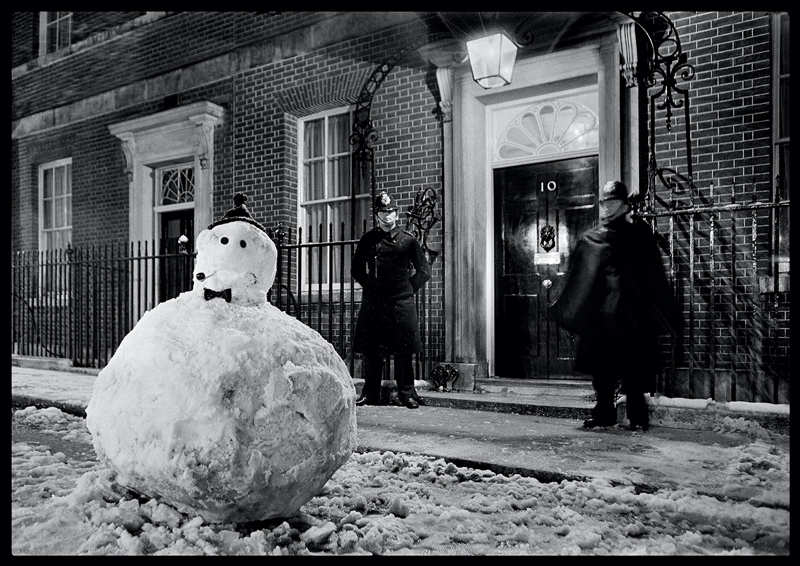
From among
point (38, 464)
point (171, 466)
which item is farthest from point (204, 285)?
point (38, 464)

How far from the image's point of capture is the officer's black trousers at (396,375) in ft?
18.2

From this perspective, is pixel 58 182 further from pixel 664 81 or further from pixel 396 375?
pixel 664 81

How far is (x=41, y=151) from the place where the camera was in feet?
33.5

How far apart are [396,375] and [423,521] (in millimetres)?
3048

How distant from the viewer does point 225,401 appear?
2098mm

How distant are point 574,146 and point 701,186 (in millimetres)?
1320

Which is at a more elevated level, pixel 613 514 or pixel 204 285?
pixel 204 285

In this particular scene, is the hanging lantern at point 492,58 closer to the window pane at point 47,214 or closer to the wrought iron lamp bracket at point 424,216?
the wrought iron lamp bracket at point 424,216

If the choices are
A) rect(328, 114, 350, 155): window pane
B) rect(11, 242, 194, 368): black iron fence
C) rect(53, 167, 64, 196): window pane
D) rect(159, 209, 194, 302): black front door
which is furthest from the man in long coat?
rect(53, 167, 64, 196): window pane

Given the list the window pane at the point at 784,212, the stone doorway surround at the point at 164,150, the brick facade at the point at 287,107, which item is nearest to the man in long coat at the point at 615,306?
the brick facade at the point at 287,107

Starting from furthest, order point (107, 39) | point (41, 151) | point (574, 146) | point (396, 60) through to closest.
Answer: point (41, 151)
point (107, 39)
point (396, 60)
point (574, 146)

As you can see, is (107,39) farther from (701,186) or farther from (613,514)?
(613,514)

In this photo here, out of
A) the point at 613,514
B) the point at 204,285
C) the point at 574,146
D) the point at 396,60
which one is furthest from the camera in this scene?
the point at 396,60

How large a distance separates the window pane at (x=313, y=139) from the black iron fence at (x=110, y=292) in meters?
1.07
